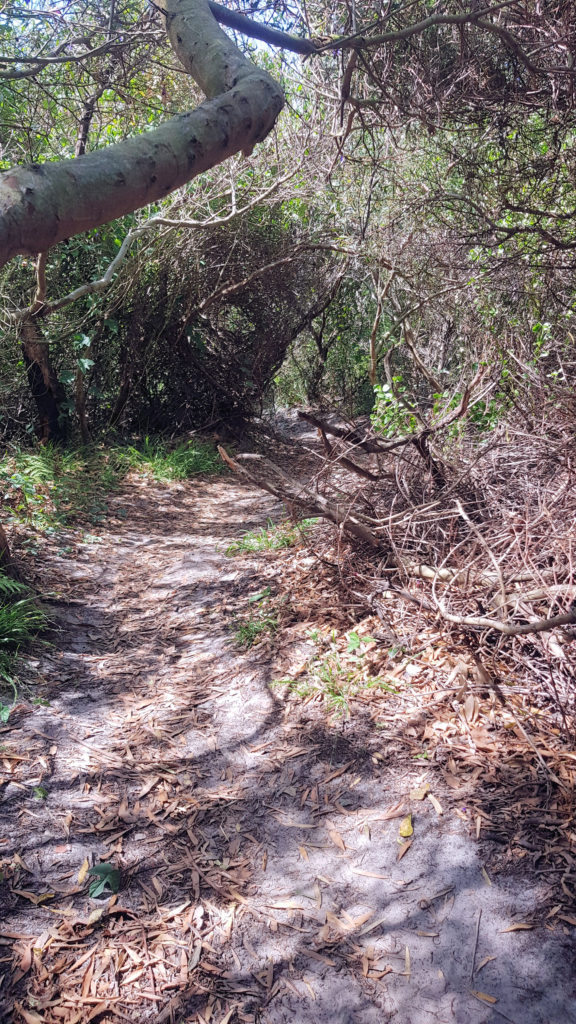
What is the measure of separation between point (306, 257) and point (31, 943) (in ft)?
28.6

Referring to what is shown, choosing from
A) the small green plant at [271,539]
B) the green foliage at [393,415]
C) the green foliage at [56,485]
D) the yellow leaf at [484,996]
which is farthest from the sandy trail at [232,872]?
the green foliage at [56,485]

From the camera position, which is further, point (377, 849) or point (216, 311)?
point (216, 311)

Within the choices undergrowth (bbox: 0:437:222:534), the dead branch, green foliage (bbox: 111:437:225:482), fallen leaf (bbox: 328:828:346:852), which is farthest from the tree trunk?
fallen leaf (bbox: 328:828:346:852)

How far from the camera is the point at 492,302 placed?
649 cm

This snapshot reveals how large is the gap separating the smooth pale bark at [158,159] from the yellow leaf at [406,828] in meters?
2.25

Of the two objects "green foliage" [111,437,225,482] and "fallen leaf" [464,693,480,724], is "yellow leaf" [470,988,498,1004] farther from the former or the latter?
"green foliage" [111,437,225,482]

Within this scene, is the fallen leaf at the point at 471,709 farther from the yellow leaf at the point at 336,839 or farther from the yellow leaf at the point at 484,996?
the yellow leaf at the point at 484,996

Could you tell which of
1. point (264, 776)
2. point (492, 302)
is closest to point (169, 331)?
point (492, 302)

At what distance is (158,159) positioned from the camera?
5.63ft

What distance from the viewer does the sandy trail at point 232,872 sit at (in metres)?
1.88

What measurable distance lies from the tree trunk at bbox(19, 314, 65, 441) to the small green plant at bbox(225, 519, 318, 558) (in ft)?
10.6

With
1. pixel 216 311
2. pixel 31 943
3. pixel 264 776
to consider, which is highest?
pixel 216 311

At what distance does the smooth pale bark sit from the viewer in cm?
143

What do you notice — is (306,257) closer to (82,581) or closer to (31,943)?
Answer: (82,581)
